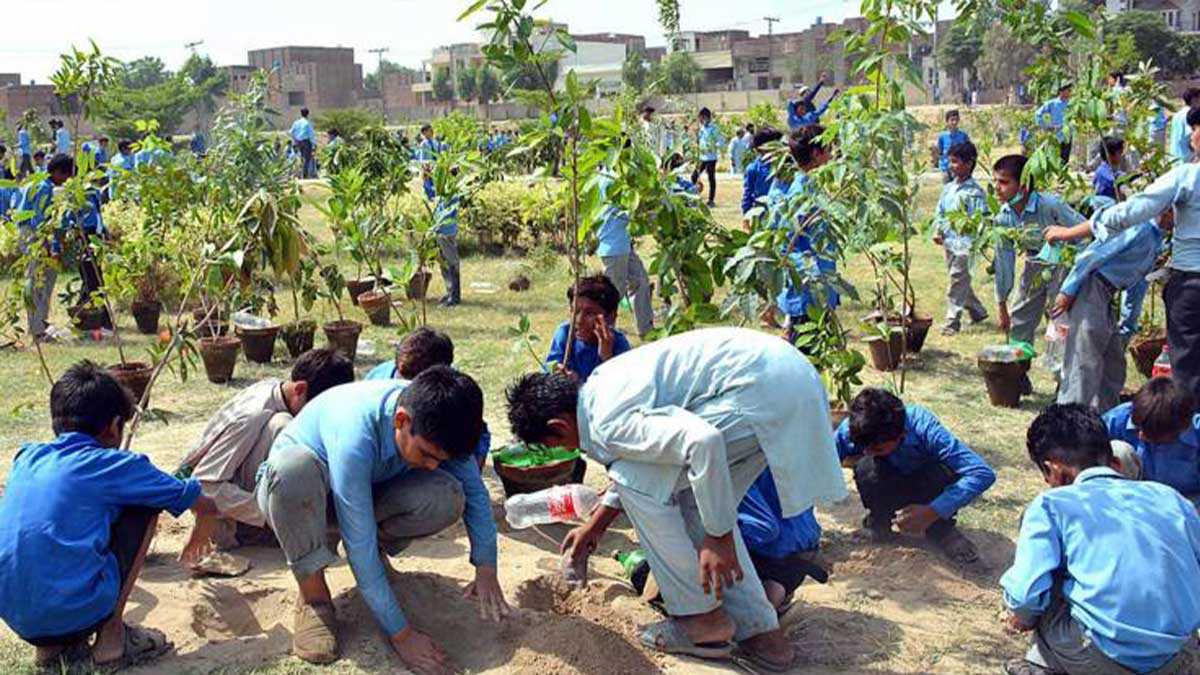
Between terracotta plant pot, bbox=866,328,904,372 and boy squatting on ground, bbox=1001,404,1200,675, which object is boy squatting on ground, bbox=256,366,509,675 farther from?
terracotta plant pot, bbox=866,328,904,372

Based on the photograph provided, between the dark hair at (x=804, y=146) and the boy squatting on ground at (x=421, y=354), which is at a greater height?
the dark hair at (x=804, y=146)

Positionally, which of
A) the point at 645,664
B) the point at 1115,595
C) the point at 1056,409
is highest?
the point at 1056,409

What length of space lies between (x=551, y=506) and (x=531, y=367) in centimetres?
368

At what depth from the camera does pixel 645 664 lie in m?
3.55

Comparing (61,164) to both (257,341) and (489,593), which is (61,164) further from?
(489,593)

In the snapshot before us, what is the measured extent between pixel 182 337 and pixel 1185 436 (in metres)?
4.47

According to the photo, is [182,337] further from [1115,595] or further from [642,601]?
[1115,595]

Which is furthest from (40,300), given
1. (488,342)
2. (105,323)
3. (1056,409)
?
(1056,409)

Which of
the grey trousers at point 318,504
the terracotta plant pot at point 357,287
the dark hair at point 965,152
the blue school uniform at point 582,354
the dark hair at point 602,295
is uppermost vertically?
the dark hair at point 965,152

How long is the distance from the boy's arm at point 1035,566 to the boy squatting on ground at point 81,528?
248 centimetres

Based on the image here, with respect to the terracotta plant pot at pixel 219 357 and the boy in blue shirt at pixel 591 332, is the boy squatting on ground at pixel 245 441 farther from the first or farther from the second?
the terracotta plant pot at pixel 219 357

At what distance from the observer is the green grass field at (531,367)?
3.89 metres

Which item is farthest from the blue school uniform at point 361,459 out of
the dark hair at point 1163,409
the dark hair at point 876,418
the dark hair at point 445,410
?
the dark hair at point 1163,409

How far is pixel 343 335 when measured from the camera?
855 cm
